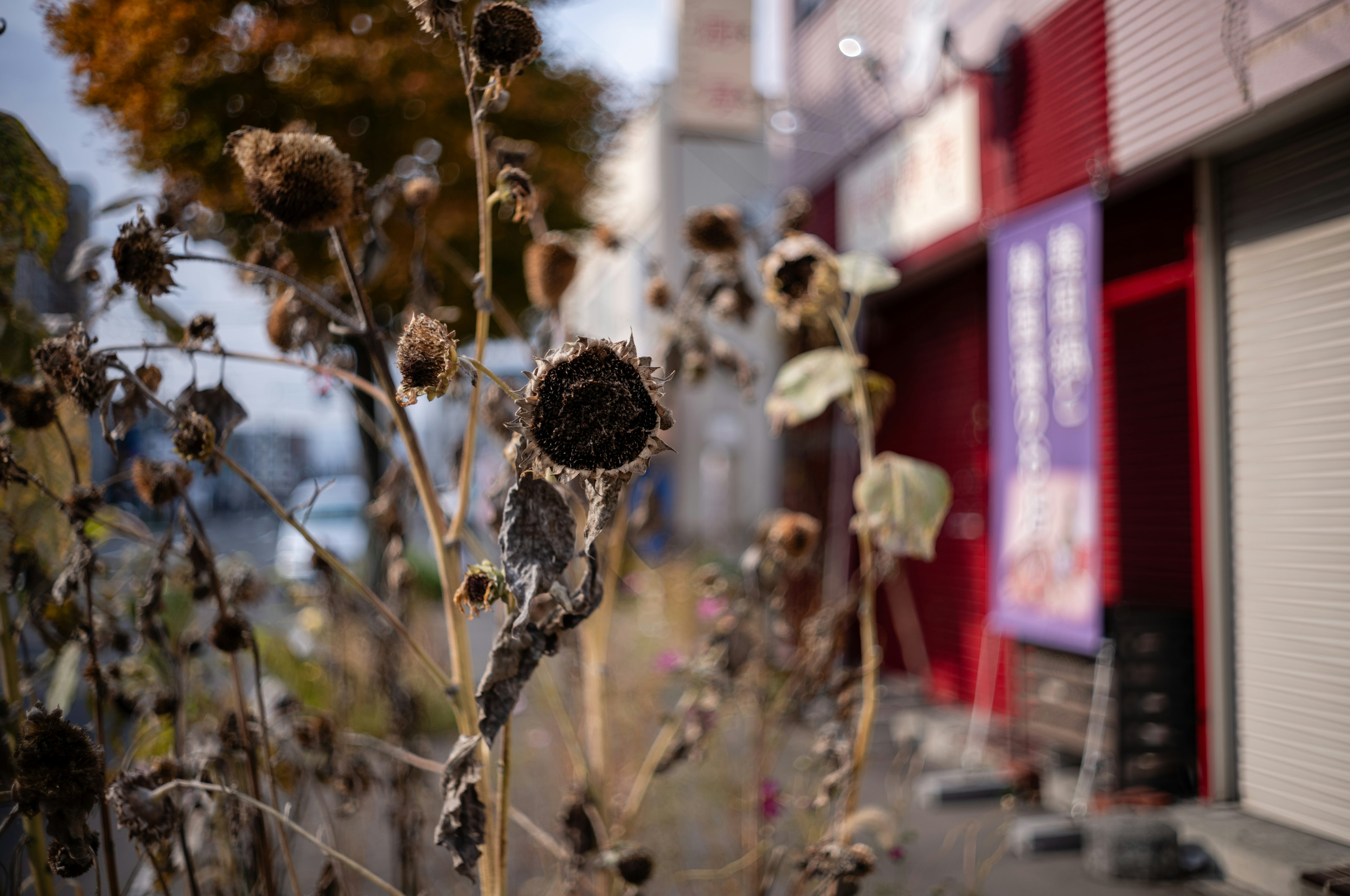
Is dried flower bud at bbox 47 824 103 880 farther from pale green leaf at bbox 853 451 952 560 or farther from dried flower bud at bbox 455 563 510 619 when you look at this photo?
pale green leaf at bbox 853 451 952 560

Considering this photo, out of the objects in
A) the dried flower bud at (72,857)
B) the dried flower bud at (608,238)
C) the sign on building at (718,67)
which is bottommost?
the dried flower bud at (72,857)

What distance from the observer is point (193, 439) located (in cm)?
137

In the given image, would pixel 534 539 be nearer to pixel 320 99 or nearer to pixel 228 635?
pixel 228 635

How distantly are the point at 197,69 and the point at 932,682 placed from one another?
5.70 meters

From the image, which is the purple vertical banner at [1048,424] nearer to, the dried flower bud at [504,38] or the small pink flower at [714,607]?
the small pink flower at [714,607]

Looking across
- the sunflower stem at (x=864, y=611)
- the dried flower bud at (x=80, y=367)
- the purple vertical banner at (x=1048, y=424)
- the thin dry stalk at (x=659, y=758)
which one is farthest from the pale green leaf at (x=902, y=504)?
the purple vertical banner at (x=1048, y=424)

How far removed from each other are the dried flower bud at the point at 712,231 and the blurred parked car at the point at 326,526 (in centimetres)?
104

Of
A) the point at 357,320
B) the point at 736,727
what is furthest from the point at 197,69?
the point at 736,727

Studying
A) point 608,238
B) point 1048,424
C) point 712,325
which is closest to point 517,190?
point 608,238

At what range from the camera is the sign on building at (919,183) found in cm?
480

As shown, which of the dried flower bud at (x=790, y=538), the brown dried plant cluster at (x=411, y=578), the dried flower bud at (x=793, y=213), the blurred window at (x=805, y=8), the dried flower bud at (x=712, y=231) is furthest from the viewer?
the blurred window at (x=805, y=8)

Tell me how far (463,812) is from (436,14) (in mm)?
1118

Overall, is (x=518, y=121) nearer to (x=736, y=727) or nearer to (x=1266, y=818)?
(x=736, y=727)

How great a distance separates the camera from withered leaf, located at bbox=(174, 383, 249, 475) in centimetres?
147
